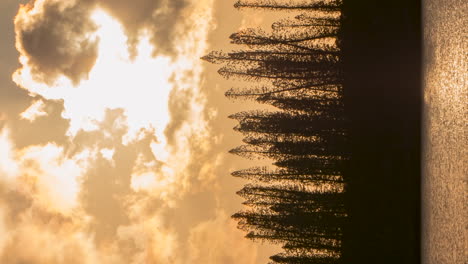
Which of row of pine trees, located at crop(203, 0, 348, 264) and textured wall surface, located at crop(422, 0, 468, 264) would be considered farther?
row of pine trees, located at crop(203, 0, 348, 264)

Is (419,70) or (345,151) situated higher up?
(419,70)

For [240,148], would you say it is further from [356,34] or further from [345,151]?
[356,34]

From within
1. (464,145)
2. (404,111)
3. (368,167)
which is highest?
(404,111)

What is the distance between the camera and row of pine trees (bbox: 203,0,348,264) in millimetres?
12414

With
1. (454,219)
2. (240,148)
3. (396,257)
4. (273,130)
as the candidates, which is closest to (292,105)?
(273,130)

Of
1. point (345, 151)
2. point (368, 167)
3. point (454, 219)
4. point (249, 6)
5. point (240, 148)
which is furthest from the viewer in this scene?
point (240, 148)

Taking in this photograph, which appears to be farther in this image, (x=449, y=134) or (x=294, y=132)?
(x=294, y=132)

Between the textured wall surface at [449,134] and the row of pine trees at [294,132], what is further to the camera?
the row of pine trees at [294,132]

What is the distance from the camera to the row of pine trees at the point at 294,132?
1241 cm

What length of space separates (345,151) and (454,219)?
715cm

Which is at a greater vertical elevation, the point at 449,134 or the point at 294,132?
the point at 294,132

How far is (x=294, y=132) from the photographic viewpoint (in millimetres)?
12688

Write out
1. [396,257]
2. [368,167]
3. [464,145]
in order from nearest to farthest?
[464,145] → [396,257] → [368,167]

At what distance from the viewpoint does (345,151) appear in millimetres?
11523
